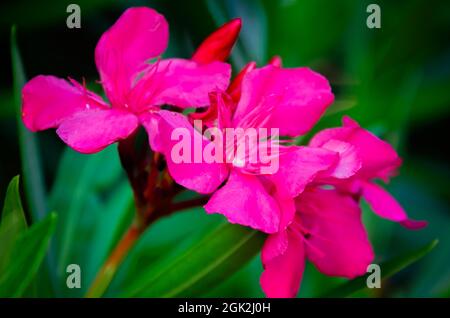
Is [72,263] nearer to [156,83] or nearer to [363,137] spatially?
[156,83]

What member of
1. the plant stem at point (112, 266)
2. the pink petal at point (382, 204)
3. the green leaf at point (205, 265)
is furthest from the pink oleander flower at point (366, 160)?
the plant stem at point (112, 266)

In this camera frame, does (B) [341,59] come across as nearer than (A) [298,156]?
No

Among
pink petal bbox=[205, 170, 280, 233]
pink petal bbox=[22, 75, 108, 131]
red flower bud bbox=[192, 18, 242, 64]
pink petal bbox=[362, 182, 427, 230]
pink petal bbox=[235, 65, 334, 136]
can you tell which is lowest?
pink petal bbox=[362, 182, 427, 230]

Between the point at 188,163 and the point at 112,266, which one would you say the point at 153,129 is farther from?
the point at 112,266

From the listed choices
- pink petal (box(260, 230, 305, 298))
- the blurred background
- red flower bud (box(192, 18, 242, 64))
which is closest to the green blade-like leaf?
the blurred background

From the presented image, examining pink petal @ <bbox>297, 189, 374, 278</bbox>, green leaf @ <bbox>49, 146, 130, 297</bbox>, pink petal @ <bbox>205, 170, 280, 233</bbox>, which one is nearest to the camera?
pink petal @ <bbox>205, 170, 280, 233</bbox>

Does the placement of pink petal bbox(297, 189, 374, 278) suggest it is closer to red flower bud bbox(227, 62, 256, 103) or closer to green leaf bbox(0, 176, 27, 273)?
red flower bud bbox(227, 62, 256, 103)

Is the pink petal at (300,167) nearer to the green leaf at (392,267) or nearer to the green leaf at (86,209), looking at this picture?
the green leaf at (392,267)
